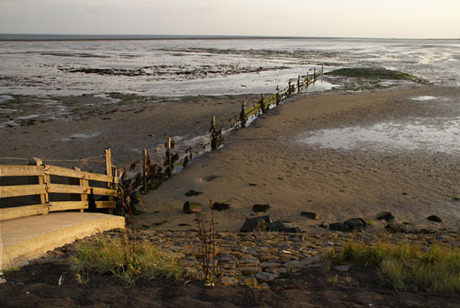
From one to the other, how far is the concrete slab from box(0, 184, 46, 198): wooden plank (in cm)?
45

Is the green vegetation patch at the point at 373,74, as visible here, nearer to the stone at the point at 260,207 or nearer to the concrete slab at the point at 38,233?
the stone at the point at 260,207

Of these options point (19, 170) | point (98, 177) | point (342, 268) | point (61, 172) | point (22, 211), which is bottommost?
point (98, 177)

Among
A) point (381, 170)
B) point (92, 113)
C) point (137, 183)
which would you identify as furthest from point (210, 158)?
point (92, 113)

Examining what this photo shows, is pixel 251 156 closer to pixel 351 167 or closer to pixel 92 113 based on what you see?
pixel 351 167

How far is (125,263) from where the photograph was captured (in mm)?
4875

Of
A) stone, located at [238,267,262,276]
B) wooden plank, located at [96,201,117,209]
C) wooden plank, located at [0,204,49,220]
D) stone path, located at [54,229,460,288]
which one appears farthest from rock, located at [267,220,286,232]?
wooden plank, located at [0,204,49,220]

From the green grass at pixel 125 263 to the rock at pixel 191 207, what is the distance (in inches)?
190

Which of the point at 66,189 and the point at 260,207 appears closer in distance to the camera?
the point at 66,189

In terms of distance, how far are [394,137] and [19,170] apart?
622 inches

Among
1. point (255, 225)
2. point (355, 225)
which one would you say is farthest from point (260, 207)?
point (355, 225)

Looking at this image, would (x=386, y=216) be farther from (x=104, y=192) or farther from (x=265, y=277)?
(x=104, y=192)

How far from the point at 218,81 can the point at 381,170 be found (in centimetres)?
2746

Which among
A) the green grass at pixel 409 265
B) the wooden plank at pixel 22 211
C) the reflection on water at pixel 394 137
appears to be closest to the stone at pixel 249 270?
the green grass at pixel 409 265

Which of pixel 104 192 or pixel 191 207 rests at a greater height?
pixel 104 192
